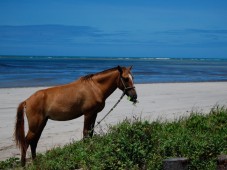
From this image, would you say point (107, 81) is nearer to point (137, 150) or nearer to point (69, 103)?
point (69, 103)

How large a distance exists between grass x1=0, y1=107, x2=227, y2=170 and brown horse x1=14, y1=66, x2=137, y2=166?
67 cm

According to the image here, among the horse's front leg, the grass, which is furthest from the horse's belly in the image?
the grass

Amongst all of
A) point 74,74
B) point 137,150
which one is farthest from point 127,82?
point 74,74

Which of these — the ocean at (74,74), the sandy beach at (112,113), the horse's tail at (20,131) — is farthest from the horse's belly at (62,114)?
the ocean at (74,74)

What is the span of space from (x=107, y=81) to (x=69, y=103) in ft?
3.37

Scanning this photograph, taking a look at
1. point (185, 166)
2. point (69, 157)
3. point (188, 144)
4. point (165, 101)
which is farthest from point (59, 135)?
point (165, 101)

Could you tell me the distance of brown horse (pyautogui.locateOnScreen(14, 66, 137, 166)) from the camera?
873 centimetres

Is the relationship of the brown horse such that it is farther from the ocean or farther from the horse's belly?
the ocean

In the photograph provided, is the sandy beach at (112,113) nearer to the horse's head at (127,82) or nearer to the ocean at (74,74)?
the horse's head at (127,82)

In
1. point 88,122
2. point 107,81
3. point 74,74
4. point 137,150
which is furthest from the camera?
point 74,74

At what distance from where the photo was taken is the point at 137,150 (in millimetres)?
6898

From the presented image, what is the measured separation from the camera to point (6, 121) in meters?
14.0

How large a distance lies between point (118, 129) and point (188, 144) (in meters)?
1.30

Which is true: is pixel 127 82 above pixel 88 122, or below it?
above
